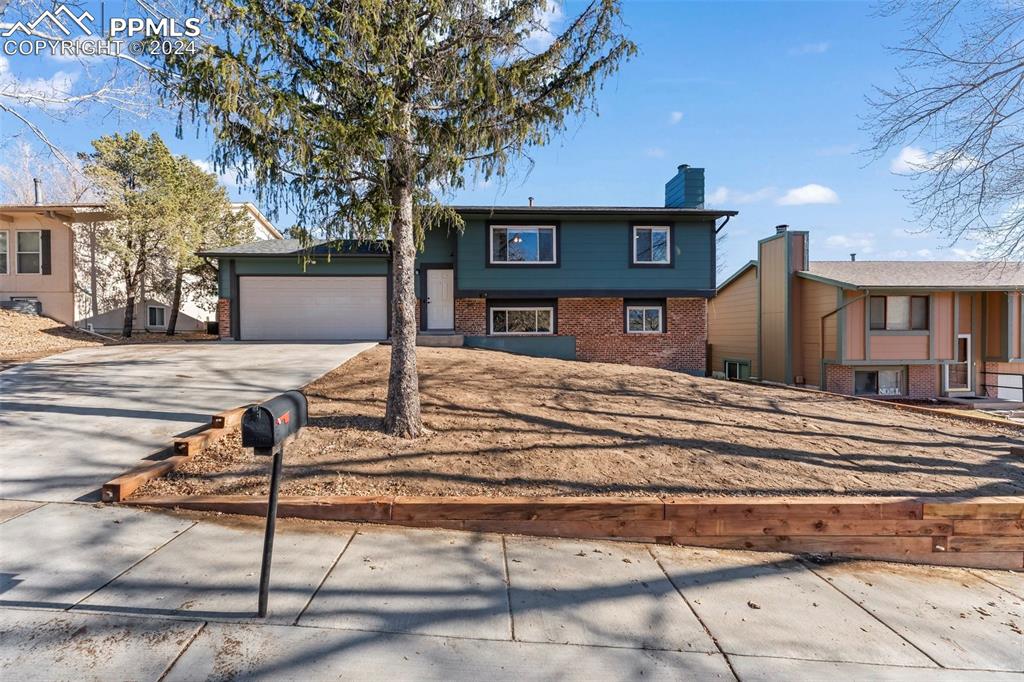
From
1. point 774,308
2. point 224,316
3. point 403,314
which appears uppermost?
point 774,308

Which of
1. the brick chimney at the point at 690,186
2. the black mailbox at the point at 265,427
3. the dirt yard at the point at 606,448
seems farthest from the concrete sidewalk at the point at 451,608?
the brick chimney at the point at 690,186

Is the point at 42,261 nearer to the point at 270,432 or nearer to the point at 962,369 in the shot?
the point at 270,432

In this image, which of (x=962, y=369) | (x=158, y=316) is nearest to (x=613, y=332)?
(x=962, y=369)

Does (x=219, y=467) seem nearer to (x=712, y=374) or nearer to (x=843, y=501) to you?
(x=843, y=501)

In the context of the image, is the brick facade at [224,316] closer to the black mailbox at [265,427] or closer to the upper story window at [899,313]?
the black mailbox at [265,427]

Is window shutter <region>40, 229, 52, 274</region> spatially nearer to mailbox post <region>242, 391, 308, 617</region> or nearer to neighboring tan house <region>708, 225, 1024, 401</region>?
mailbox post <region>242, 391, 308, 617</region>

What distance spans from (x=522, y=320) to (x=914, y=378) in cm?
1328

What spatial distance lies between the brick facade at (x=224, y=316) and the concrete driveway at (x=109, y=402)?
12.1 ft

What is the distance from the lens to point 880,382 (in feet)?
55.6

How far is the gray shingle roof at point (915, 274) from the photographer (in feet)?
52.5

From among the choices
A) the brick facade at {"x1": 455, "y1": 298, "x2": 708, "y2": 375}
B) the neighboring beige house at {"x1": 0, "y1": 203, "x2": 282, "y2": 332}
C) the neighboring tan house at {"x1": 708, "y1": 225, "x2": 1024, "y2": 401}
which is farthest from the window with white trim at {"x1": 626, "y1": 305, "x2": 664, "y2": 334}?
the neighboring beige house at {"x1": 0, "y1": 203, "x2": 282, "y2": 332}

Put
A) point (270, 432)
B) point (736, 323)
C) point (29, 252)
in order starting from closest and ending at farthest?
point (270, 432)
point (29, 252)
point (736, 323)

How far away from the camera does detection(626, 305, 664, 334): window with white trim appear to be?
15781mm

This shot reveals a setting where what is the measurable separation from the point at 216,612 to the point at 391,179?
4451 millimetres
